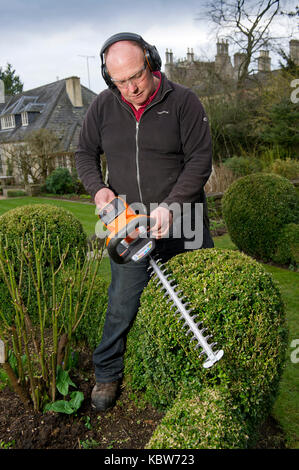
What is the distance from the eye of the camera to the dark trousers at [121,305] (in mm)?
2564

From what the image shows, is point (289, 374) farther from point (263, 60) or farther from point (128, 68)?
point (263, 60)

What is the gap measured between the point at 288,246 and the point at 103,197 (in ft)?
14.2

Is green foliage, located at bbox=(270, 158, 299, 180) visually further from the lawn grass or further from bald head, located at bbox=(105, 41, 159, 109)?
bald head, located at bbox=(105, 41, 159, 109)

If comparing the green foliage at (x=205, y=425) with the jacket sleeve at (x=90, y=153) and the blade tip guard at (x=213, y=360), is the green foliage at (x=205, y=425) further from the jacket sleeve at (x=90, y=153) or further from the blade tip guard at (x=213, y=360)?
the jacket sleeve at (x=90, y=153)

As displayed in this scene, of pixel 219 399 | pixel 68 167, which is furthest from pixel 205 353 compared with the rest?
pixel 68 167

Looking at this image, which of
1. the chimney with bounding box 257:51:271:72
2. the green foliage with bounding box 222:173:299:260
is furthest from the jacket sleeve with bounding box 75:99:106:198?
the chimney with bounding box 257:51:271:72

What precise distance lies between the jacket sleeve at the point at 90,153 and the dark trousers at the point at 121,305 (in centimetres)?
55

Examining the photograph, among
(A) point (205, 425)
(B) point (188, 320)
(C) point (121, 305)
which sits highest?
(B) point (188, 320)

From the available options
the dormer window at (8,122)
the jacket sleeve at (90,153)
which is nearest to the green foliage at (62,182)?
the dormer window at (8,122)

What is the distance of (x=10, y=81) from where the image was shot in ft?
180

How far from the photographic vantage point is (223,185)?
1066cm

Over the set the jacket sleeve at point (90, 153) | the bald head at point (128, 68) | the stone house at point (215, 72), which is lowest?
the jacket sleeve at point (90, 153)

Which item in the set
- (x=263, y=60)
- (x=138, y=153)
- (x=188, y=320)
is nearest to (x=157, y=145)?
(x=138, y=153)
